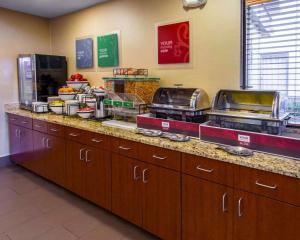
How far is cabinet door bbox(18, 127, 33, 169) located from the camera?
3.65m

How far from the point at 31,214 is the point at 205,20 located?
253cm

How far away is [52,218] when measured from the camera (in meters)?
2.65

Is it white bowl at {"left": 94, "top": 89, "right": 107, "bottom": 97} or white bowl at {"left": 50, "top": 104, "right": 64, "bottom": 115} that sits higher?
white bowl at {"left": 94, "top": 89, "right": 107, "bottom": 97}

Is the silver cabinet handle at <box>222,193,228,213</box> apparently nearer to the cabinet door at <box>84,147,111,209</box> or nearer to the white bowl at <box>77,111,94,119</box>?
the cabinet door at <box>84,147,111,209</box>

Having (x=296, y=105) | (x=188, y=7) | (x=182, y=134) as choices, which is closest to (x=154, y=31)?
(x=188, y=7)

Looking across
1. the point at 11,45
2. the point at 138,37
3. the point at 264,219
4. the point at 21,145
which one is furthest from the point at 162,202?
the point at 11,45

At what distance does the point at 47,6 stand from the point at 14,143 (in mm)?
2009

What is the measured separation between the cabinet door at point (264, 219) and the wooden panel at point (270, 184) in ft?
0.11

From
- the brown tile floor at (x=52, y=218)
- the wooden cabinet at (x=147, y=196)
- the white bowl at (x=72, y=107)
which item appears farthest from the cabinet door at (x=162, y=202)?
the white bowl at (x=72, y=107)

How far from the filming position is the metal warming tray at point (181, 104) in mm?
2246

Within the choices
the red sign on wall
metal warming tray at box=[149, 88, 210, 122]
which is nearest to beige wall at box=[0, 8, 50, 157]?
the red sign on wall

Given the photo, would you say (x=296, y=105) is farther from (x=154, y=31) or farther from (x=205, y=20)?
(x=154, y=31)

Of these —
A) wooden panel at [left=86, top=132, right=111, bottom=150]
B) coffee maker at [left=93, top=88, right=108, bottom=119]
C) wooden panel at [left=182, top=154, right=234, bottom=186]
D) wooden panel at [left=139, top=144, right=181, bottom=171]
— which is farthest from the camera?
coffee maker at [left=93, top=88, right=108, bottom=119]

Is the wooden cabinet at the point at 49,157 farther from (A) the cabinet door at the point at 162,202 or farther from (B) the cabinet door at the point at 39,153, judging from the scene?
(A) the cabinet door at the point at 162,202
